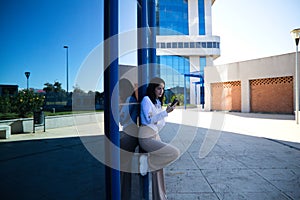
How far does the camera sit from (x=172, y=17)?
37594 mm

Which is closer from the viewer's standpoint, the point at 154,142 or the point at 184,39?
the point at 154,142

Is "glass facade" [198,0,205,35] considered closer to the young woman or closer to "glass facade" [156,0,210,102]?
"glass facade" [156,0,210,102]

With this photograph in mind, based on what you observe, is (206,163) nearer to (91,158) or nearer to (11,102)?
(91,158)

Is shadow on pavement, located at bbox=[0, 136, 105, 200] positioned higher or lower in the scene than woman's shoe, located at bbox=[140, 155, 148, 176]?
lower

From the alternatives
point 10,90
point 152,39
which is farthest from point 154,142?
point 10,90

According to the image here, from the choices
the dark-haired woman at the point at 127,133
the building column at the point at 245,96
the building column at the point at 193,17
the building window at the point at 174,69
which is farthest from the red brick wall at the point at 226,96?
the building column at the point at 193,17

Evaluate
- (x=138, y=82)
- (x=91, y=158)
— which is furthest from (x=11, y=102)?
(x=138, y=82)

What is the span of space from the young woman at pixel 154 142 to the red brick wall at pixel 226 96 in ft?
52.2

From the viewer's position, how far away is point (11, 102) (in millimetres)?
7207

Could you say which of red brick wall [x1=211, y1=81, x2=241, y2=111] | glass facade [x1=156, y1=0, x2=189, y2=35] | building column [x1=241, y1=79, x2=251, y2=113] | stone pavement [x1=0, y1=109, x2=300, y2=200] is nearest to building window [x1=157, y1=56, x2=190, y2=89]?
glass facade [x1=156, y1=0, x2=189, y2=35]

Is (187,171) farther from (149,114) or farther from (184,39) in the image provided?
(184,39)

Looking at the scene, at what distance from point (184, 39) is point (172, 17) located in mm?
5455

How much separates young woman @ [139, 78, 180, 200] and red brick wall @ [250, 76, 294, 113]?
46.8 ft

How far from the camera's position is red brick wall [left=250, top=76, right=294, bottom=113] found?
1327 centimetres
